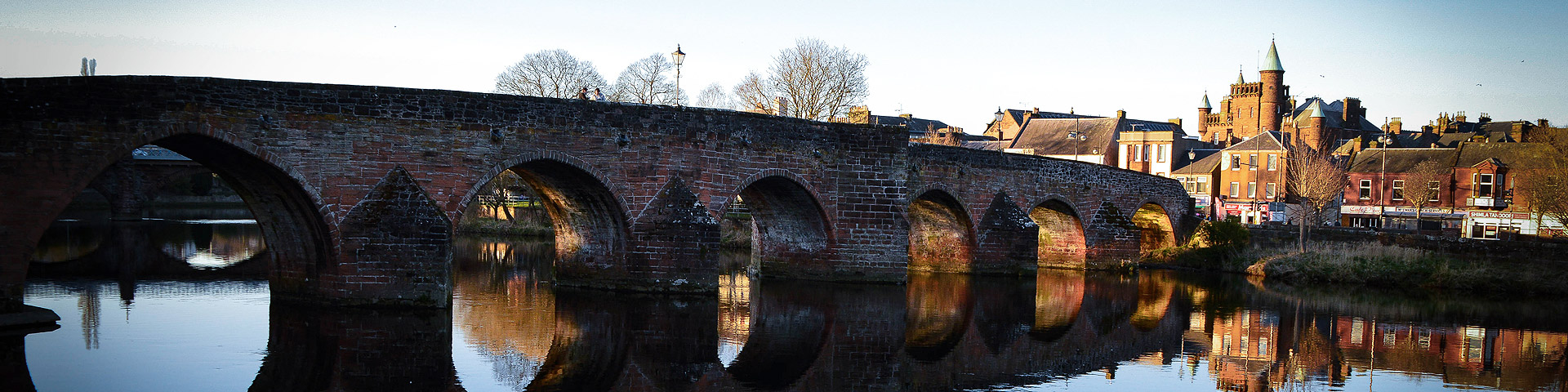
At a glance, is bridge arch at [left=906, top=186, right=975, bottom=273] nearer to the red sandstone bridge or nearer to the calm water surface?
the red sandstone bridge

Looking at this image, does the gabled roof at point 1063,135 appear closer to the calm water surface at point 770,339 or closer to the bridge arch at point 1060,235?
the bridge arch at point 1060,235

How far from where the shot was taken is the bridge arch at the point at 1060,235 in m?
31.5

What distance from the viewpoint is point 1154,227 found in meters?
36.2

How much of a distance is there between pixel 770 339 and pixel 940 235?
13313 millimetres

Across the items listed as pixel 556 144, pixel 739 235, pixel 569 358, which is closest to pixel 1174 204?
pixel 739 235

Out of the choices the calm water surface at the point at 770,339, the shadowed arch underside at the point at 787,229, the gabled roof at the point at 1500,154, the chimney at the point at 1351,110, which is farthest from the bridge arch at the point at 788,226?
the chimney at the point at 1351,110

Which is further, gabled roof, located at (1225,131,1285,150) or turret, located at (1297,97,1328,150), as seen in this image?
turret, located at (1297,97,1328,150)

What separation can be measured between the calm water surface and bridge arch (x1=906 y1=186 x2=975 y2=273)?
116 inches

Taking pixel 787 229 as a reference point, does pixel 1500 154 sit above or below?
above

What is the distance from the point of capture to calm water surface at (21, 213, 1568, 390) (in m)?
12.8

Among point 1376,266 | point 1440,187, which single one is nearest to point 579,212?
point 1376,266

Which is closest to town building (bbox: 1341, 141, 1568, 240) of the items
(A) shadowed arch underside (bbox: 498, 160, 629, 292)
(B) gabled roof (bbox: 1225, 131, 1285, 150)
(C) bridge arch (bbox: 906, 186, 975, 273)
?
(B) gabled roof (bbox: 1225, 131, 1285, 150)

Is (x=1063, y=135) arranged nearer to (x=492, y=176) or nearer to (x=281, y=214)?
(x=492, y=176)

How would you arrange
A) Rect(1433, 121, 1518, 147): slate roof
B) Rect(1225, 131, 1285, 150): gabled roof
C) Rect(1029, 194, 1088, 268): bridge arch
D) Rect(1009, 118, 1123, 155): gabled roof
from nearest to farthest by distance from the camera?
1. Rect(1029, 194, 1088, 268): bridge arch
2. Rect(1225, 131, 1285, 150): gabled roof
3. Rect(1433, 121, 1518, 147): slate roof
4. Rect(1009, 118, 1123, 155): gabled roof
